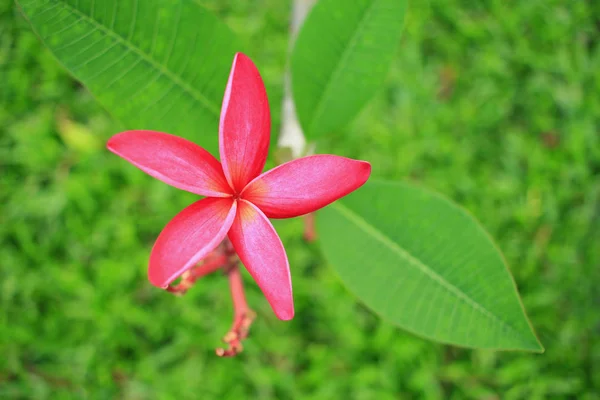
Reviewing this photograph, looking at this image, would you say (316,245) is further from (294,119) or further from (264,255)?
(264,255)

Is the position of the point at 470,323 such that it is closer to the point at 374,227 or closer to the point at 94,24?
the point at 374,227

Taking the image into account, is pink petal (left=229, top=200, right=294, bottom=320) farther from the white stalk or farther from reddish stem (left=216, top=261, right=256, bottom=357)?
the white stalk

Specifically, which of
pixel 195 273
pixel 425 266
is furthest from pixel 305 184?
pixel 425 266

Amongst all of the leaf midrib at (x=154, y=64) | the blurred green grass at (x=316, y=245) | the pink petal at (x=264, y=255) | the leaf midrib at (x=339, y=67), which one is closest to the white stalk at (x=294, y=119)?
the leaf midrib at (x=339, y=67)

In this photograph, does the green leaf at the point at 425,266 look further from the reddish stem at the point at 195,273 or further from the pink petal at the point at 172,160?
the pink petal at the point at 172,160

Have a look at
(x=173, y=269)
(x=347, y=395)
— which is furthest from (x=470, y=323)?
(x=347, y=395)

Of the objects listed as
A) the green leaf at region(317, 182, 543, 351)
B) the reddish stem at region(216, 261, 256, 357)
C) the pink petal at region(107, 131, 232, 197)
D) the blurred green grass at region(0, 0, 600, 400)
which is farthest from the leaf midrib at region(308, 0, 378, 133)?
the blurred green grass at region(0, 0, 600, 400)

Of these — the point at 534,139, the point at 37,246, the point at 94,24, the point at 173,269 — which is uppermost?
the point at 94,24
